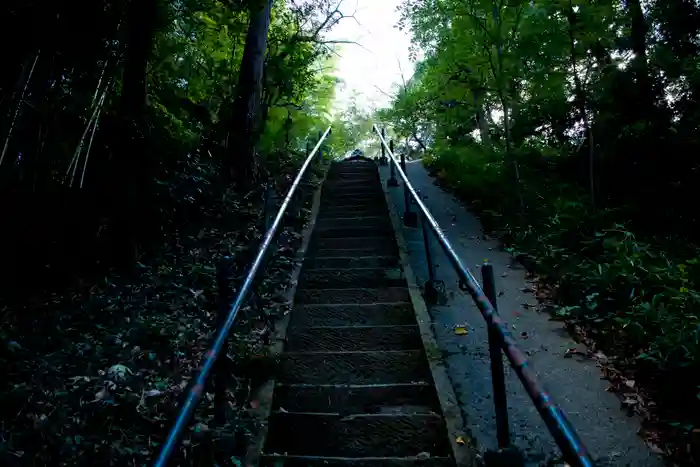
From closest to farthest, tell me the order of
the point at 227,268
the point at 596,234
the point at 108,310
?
the point at 227,268
the point at 108,310
the point at 596,234

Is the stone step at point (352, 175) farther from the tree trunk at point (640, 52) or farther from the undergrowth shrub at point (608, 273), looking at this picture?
the tree trunk at point (640, 52)

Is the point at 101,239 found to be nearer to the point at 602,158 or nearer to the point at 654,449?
the point at 654,449

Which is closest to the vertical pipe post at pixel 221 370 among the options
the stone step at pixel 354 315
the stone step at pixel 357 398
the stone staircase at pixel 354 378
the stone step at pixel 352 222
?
the stone staircase at pixel 354 378

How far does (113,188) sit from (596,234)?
5.33m

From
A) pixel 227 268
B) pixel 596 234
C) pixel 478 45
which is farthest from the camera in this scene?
pixel 478 45

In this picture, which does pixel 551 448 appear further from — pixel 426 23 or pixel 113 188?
pixel 426 23

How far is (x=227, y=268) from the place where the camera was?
2.99 metres

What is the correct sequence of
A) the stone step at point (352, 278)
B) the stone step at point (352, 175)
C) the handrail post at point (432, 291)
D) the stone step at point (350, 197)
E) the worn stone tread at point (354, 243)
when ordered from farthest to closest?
the stone step at point (352, 175)
the stone step at point (350, 197)
the worn stone tread at point (354, 243)
the stone step at point (352, 278)
the handrail post at point (432, 291)

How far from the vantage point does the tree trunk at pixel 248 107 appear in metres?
7.77

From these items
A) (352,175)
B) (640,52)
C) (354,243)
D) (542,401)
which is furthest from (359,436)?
(352,175)

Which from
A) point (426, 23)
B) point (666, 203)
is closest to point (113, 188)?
point (666, 203)

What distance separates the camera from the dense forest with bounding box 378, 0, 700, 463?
448 cm

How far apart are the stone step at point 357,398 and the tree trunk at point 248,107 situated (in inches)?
199

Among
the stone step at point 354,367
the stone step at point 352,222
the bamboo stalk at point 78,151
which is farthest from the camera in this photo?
the stone step at point 352,222
